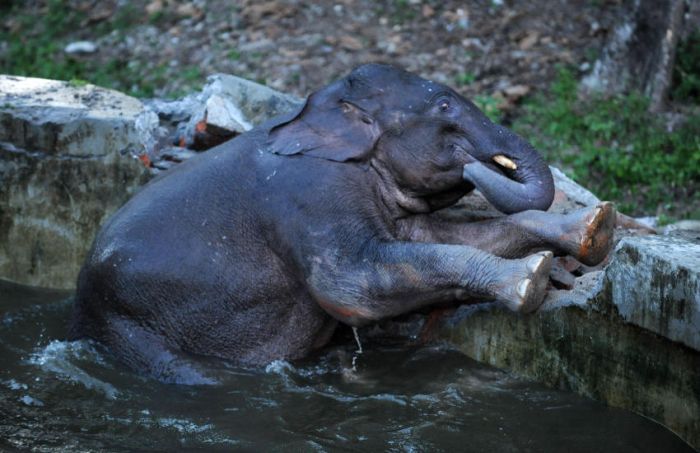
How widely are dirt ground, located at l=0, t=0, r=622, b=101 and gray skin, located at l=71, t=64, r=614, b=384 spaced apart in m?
4.38

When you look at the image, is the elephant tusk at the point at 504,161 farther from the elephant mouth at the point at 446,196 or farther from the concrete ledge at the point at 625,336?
the concrete ledge at the point at 625,336

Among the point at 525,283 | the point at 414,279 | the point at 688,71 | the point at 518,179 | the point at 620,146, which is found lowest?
the point at 620,146

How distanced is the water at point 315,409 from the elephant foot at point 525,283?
0.53m

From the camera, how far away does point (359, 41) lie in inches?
415

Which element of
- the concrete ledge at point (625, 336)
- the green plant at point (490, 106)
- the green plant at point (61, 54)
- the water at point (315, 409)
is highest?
the concrete ledge at point (625, 336)

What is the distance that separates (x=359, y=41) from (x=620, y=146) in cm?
295

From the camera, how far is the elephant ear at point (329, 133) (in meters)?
5.41

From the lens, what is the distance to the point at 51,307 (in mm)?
6508

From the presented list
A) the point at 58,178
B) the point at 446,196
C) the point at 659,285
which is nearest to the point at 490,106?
the point at 446,196

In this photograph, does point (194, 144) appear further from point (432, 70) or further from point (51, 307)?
point (432, 70)

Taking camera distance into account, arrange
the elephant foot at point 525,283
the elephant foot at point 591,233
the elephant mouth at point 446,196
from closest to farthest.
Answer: the elephant foot at point 525,283, the elephant foot at point 591,233, the elephant mouth at point 446,196

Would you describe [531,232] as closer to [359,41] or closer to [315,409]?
[315,409]

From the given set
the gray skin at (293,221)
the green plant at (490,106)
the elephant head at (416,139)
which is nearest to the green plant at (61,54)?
the green plant at (490,106)

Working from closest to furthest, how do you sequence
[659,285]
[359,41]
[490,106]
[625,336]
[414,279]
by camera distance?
1. [659,285]
2. [625,336]
3. [414,279]
4. [490,106]
5. [359,41]
